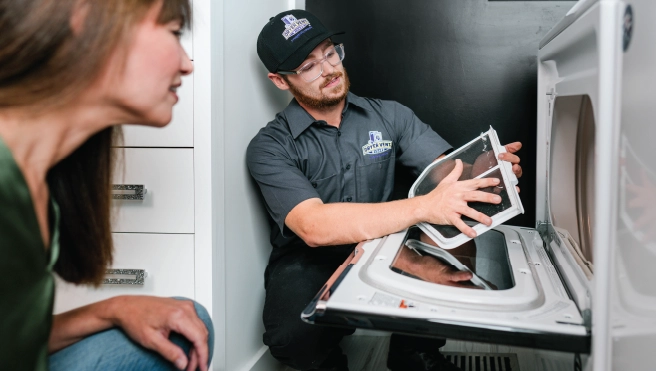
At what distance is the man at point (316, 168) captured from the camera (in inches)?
55.4

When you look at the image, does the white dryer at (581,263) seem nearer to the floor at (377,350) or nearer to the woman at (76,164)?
the woman at (76,164)

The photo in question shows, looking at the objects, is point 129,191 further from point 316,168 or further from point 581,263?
point 581,263

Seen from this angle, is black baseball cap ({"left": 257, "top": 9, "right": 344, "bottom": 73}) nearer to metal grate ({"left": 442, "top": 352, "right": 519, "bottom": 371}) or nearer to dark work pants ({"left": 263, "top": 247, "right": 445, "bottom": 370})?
dark work pants ({"left": 263, "top": 247, "right": 445, "bottom": 370})

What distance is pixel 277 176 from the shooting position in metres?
1.45

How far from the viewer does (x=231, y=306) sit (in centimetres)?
143

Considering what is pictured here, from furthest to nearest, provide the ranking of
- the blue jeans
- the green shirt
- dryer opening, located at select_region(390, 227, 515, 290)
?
dryer opening, located at select_region(390, 227, 515, 290) < the blue jeans < the green shirt

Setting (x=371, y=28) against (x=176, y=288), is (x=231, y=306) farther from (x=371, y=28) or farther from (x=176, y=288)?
(x=371, y=28)

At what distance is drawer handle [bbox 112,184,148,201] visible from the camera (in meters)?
1.29

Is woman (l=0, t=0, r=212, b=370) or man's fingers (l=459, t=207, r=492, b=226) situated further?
man's fingers (l=459, t=207, r=492, b=226)

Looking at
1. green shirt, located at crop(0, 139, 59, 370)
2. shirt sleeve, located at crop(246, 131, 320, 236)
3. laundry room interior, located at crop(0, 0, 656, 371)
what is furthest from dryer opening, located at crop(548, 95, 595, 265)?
green shirt, located at crop(0, 139, 59, 370)

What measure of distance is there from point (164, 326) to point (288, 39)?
0.94m

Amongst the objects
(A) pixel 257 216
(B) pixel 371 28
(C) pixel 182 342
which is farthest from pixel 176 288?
(B) pixel 371 28

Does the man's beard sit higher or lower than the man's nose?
lower

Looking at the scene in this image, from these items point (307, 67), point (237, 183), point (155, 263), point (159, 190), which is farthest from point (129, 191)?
point (307, 67)
